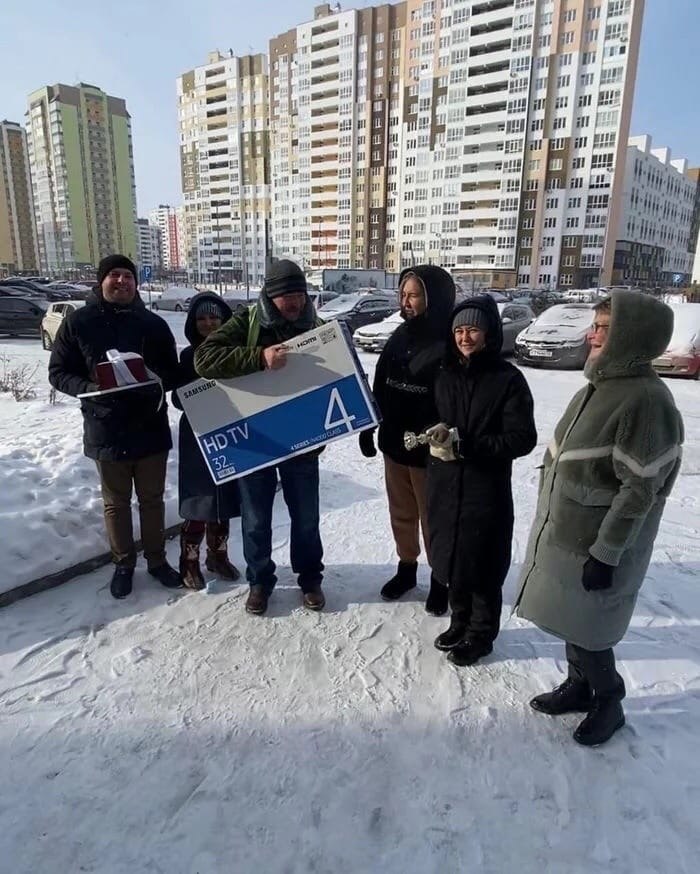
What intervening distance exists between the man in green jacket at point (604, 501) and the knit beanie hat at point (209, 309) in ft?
6.48

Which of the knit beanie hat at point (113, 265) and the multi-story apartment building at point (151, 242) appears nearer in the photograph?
the knit beanie hat at point (113, 265)

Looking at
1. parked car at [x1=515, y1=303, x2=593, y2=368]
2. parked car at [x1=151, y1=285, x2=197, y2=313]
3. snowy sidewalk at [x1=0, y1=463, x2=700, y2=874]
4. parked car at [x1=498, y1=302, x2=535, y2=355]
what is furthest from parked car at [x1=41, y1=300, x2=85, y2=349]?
parked car at [x1=151, y1=285, x2=197, y2=313]

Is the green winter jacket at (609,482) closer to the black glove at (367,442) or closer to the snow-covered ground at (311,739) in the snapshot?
the snow-covered ground at (311,739)

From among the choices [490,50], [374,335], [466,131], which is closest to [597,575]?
[374,335]

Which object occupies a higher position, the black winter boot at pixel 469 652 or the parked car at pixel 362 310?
the parked car at pixel 362 310

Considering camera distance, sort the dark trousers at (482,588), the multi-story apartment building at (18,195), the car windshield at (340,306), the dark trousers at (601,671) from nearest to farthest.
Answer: the dark trousers at (601,671) → the dark trousers at (482,588) → the car windshield at (340,306) → the multi-story apartment building at (18,195)

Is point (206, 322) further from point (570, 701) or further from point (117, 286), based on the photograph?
point (570, 701)

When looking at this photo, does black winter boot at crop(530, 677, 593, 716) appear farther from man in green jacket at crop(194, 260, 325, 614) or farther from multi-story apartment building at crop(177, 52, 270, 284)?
multi-story apartment building at crop(177, 52, 270, 284)

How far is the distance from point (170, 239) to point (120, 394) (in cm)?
16706

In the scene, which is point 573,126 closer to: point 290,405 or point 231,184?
→ point 231,184

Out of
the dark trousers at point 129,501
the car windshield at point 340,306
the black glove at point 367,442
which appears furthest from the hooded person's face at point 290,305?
the car windshield at point 340,306

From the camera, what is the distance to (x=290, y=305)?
2736 millimetres

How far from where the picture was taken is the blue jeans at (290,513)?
2.93 metres

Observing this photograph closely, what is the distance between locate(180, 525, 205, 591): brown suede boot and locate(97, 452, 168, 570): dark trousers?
0.17 meters
